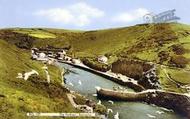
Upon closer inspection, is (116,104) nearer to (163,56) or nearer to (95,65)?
(163,56)

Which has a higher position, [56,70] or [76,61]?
[56,70]

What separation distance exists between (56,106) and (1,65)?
17444mm

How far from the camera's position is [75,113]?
70.8 m

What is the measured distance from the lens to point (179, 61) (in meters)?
159

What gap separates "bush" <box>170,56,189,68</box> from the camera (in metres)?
155

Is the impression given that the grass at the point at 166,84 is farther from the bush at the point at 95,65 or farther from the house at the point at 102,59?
the house at the point at 102,59

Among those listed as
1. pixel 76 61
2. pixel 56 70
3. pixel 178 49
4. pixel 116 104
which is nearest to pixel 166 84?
pixel 116 104

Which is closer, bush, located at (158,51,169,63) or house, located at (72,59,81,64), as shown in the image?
bush, located at (158,51,169,63)

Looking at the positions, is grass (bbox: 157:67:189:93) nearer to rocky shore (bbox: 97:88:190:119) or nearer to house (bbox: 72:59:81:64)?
rocky shore (bbox: 97:88:190:119)

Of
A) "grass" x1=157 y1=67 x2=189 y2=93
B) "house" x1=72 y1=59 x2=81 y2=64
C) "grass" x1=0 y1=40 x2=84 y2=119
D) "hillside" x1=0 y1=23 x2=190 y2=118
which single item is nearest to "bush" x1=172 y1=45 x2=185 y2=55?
"hillside" x1=0 y1=23 x2=190 y2=118

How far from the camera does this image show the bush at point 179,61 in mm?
154613

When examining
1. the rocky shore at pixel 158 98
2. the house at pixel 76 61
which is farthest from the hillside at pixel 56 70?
the house at pixel 76 61

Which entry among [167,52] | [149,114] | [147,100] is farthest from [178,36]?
[149,114]

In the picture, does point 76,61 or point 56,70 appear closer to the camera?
point 56,70
